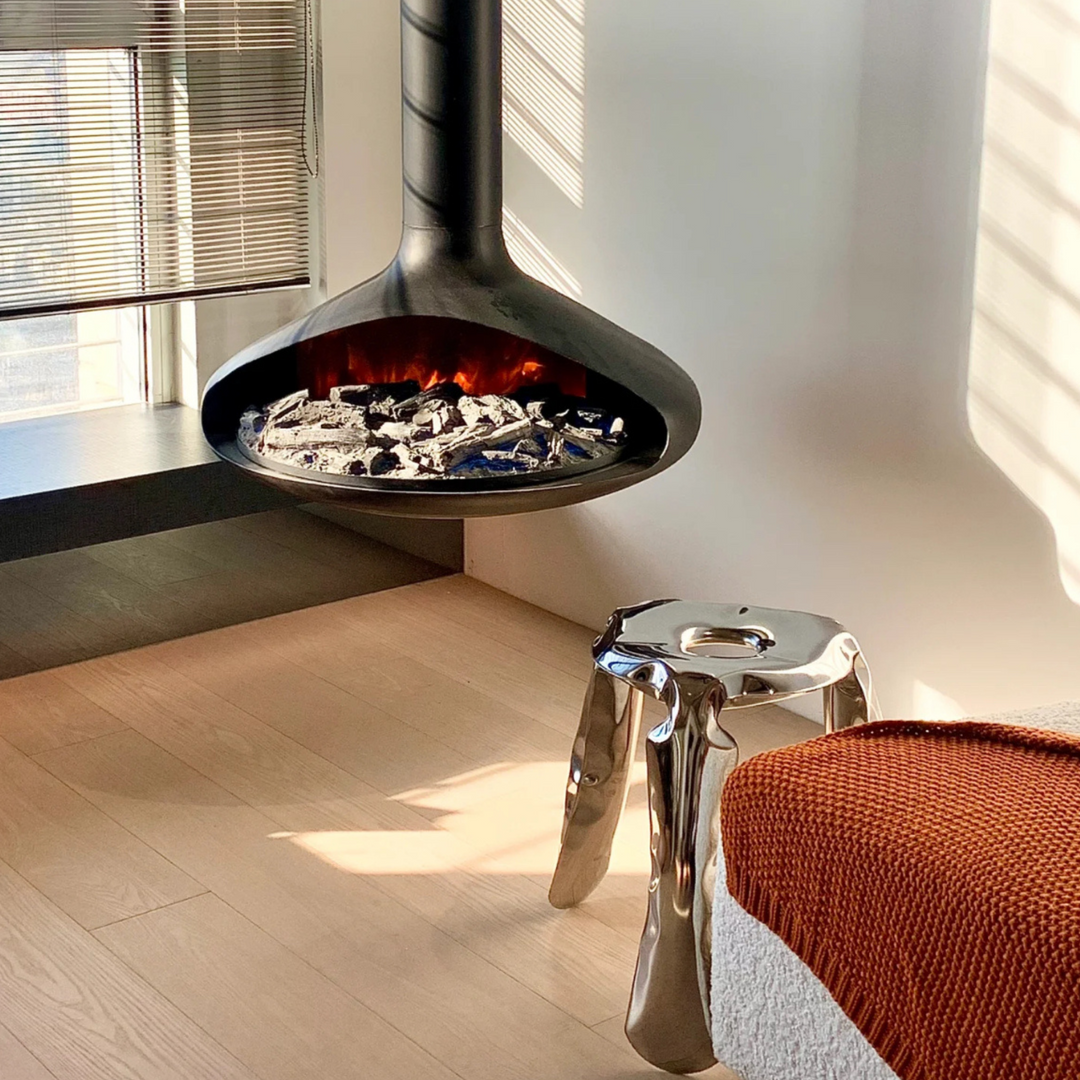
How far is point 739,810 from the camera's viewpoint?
155 cm

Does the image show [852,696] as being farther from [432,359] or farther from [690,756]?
[432,359]

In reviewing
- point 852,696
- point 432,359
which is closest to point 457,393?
point 432,359

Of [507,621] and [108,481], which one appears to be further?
[507,621]

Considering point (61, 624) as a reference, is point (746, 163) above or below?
above

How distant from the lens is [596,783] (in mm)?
2078

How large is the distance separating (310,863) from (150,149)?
1.60 m

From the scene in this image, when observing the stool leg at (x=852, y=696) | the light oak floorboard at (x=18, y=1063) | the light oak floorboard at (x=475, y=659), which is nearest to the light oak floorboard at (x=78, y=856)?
the light oak floorboard at (x=18, y=1063)

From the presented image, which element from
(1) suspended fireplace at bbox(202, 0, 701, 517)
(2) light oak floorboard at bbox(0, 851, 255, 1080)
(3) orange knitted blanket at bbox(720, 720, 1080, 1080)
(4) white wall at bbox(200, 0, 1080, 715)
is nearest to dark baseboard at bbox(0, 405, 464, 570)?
(1) suspended fireplace at bbox(202, 0, 701, 517)

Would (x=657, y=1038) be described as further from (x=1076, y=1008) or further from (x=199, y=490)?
(x=199, y=490)

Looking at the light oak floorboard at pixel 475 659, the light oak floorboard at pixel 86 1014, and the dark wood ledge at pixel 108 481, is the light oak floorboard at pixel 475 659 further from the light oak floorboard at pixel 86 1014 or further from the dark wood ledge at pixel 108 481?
the light oak floorboard at pixel 86 1014

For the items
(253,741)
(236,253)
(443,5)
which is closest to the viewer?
(443,5)

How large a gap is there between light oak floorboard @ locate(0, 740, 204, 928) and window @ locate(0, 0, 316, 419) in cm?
105

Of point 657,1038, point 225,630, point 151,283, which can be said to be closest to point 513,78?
point 151,283

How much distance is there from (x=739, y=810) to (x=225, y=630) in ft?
6.06
